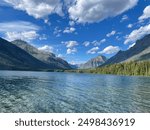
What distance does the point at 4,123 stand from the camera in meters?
28.6

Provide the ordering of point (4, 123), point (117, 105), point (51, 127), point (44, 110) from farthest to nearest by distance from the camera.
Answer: point (117, 105) < point (44, 110) < point (4, 123) < point (51, 127)

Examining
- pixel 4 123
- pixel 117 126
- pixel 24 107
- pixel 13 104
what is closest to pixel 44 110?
pixel 24 107

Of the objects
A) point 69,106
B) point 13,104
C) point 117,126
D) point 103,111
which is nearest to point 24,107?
point 13,104

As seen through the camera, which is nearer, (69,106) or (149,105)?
(69,106)

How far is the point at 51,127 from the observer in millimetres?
25984

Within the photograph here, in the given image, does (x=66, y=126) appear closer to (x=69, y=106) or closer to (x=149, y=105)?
(x=69, y=106)

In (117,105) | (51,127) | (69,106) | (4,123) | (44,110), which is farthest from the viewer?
(117,105)

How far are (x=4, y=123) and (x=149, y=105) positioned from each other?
3459 centimetres

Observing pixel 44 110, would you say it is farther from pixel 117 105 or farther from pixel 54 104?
pixel 117 105

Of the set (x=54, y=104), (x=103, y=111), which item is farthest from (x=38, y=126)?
(x=54, y=104)

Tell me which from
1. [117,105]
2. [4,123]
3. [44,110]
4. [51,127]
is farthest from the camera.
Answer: [117,105]

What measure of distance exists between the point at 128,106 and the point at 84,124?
2593 centimetres

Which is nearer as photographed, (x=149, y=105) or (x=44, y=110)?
(x=44, y=110)

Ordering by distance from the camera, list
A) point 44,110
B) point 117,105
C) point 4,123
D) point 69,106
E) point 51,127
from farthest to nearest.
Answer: point 117,105
point 69,106
point 44,110
point 4,123
point 51,127
